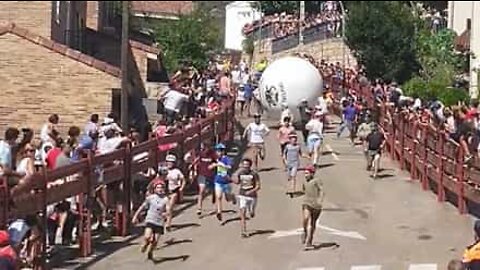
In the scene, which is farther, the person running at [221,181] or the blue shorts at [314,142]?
the blue shorts at [314,142]

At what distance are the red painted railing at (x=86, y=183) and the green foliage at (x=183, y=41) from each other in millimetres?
16601

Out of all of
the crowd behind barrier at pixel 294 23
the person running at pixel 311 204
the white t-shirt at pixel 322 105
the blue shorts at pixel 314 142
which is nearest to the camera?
the person running at pixel 311 204

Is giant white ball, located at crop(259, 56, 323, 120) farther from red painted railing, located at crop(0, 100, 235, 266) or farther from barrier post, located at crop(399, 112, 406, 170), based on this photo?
red painted railing, located at crop(0, 100, 235, 266)

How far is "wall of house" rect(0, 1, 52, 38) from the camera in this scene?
1356 inches

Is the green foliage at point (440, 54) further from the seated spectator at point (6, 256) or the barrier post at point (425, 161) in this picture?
the seated spectator at point (6, 256)

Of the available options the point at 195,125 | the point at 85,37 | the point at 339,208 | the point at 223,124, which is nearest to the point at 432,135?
the point at 339,208

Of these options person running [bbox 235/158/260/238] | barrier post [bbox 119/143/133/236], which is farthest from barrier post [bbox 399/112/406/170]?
barrier post [bbox 119/143/133/236]

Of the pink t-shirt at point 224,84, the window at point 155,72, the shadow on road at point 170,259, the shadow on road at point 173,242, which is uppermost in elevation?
the window at point 155,72

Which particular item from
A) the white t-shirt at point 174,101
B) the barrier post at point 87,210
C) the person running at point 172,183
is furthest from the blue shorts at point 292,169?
the barrier post at point 87,210

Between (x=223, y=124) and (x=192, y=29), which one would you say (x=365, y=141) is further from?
(x=192, y=29)

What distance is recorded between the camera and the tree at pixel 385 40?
48594 mm

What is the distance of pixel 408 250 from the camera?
2067 cm

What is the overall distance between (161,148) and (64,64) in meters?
7.55

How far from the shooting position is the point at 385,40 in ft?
161
